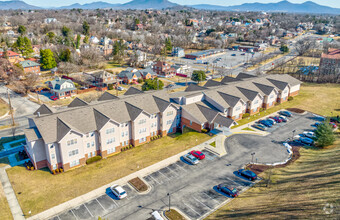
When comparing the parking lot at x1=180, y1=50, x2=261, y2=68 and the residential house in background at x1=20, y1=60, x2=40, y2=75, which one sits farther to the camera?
the parking lot at x1=180, y1=50, x2=261, y2=68

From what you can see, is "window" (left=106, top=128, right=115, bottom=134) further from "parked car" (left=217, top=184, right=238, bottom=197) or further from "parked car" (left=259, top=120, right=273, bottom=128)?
"parked car" (left=259, top=120, right=273, bottom=128)

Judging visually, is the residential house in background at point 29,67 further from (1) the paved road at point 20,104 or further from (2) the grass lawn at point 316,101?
(2) the grass lawn at point 316,101

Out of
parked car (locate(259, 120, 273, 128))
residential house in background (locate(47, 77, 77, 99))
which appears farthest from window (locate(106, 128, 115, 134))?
residential house in background (locate(47, 77, 77, 99))

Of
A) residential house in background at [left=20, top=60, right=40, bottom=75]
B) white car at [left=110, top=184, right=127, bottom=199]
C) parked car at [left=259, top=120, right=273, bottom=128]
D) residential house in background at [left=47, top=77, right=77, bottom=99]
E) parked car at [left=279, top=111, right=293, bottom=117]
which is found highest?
residential house in background at [left=20, top=60, right=40, bottom=75]

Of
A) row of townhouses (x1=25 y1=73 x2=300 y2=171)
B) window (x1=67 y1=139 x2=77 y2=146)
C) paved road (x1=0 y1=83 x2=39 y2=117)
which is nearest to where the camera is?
window (x1=67 y1=139 x2=77 y2=146)

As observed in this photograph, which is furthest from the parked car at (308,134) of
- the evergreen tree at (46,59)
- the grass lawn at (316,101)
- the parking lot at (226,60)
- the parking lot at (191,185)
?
the evergreen tree at (46,59)

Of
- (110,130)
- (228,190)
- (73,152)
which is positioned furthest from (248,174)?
(73,152)

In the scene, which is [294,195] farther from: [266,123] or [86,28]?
[86,28]
